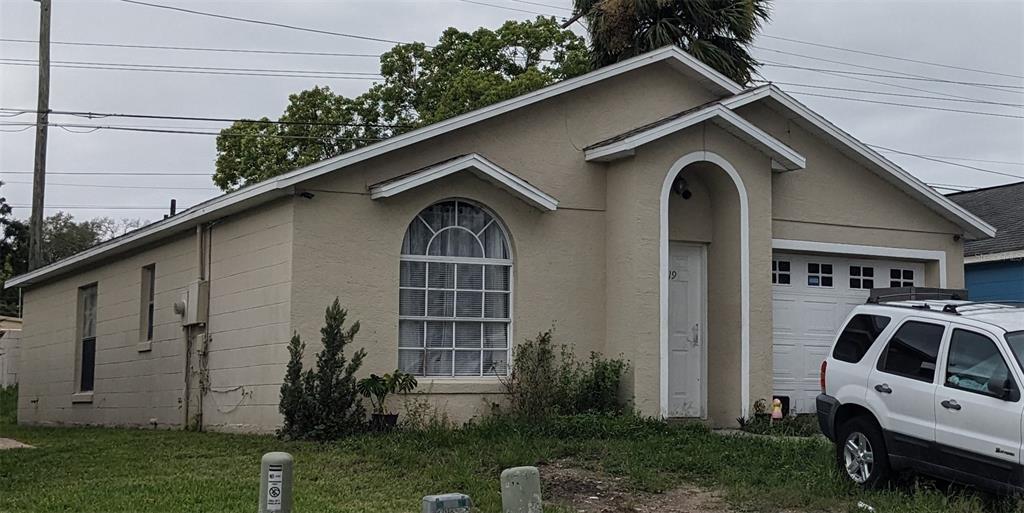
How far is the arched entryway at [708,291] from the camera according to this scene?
53.9 ft

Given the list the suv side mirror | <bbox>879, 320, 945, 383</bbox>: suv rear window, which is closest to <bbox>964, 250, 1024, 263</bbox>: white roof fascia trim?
<bbox>879, 320, 945, 383</bbox>: suv rear window

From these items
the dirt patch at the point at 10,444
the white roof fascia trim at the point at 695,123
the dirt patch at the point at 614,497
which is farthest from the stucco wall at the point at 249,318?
the dirt patch at the point at 614,497

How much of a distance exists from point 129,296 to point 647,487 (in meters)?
11.7

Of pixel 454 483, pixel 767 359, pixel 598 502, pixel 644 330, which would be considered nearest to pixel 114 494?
pixel 454 483

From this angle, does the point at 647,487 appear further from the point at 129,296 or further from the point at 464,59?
the point at 464,59

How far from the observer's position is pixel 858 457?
1063 cm

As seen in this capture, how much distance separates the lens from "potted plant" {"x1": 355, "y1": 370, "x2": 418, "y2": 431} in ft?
46.9

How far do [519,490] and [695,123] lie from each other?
9.97 metres

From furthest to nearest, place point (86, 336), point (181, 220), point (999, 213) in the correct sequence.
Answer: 1. point (999, 213)
2. point (86, 336)
3. point (181, 220)

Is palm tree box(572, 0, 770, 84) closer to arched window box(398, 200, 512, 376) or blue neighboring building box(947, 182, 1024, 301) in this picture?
blue neighboring building box(947, 182, 1024, 301)

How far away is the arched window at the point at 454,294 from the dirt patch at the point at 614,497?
4.06m

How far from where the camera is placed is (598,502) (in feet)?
34.1

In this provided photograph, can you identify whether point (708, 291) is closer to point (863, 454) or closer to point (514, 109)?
point (514, 109)

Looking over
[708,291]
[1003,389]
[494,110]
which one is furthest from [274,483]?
[708,291]
